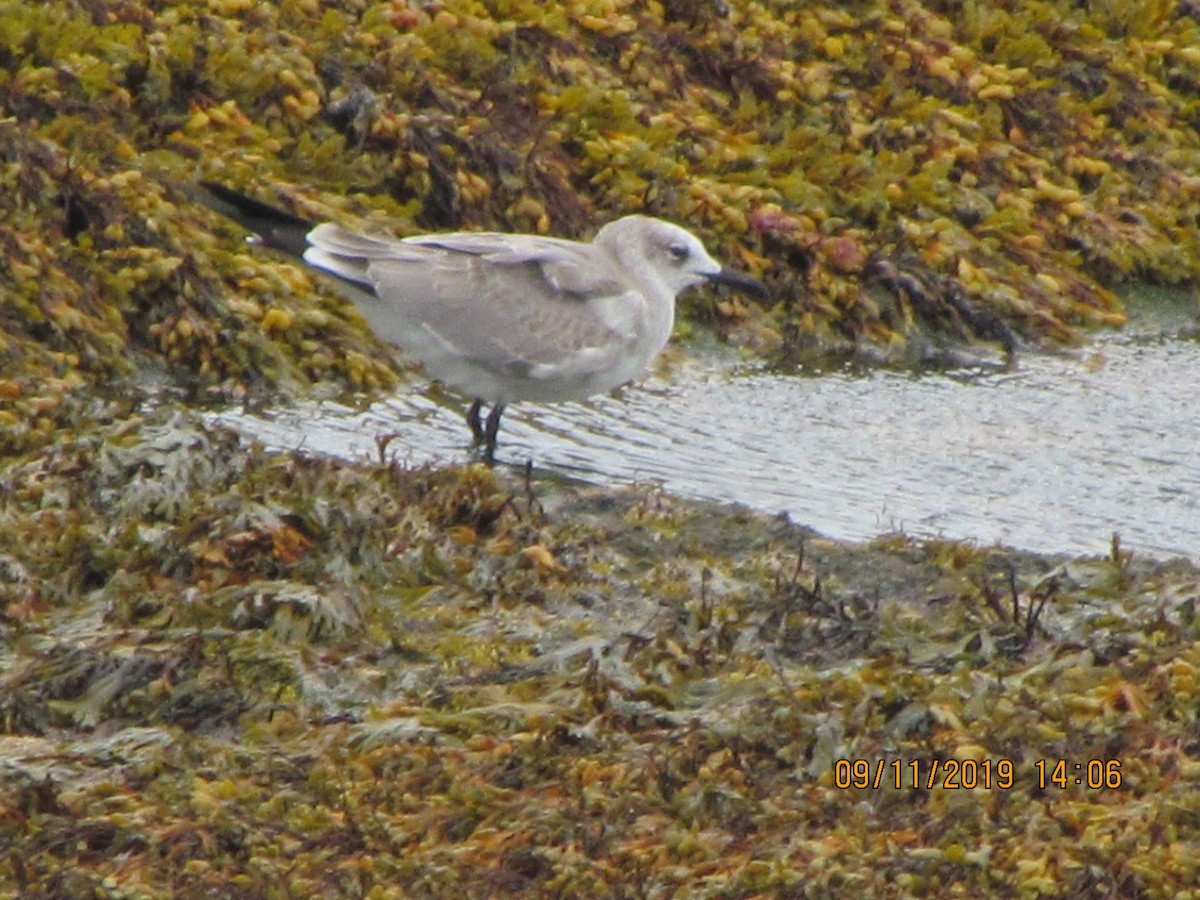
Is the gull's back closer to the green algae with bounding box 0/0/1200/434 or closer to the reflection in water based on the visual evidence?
the reflection in water

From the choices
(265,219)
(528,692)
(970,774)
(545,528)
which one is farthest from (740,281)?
(970,774)

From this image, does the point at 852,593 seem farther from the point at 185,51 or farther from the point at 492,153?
the point at 185,51

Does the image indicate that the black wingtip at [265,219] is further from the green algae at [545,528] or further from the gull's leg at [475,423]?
the gull's leg at [475,423]

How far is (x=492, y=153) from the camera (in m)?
7.91

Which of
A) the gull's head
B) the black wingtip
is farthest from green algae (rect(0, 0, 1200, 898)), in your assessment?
the gull's head

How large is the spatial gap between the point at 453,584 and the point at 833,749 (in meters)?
1.34

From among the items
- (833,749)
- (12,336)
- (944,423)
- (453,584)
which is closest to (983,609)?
(833,749)

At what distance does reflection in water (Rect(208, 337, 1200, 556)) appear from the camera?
5906 mm

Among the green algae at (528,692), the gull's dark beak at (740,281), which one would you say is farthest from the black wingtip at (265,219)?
the gull's dark beak at (740,281)

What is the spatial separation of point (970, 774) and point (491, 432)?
286 centimetres

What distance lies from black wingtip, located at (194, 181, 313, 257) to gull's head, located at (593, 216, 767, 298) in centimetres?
104

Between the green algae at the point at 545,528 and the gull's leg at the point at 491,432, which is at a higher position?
the green algae at the point at 545,528

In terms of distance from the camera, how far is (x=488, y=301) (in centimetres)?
656

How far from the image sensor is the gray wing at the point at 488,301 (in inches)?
255
